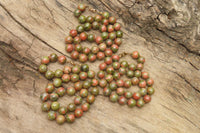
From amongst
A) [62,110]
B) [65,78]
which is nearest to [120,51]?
[65,78]

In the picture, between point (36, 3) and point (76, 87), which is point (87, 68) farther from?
point (36, 3)

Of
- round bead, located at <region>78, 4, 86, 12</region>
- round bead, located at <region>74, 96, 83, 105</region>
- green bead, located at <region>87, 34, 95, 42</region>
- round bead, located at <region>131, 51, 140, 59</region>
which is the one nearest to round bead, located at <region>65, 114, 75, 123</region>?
round bead, located at <region>74, 96, 83, 105</region>

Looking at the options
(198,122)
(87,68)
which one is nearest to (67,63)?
(87,68)

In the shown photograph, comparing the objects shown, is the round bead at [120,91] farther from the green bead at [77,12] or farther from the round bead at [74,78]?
the green bead at [77,12]

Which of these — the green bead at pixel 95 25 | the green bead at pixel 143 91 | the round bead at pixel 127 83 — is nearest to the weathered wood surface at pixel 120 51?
the green bead at pixel 143 91

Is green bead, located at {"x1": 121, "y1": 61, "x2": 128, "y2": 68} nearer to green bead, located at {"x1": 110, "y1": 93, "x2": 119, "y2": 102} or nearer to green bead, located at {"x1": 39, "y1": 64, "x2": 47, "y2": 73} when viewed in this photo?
green bead, located at {"x1": 110, "y1": 93, "x2": 119, "y2": 102}

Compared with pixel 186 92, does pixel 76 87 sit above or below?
below

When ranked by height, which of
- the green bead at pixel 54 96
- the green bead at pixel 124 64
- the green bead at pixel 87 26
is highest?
the green bead at pixel 87 26

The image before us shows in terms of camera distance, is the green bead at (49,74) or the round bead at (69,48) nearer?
the green bead at (49,74)

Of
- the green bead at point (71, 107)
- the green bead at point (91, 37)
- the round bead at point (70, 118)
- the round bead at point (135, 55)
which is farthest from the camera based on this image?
the green bead at point (91, 37)
